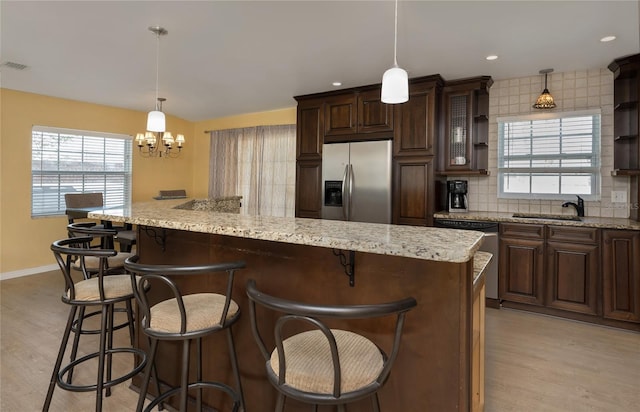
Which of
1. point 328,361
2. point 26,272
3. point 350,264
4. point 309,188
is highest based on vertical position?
point 309,188

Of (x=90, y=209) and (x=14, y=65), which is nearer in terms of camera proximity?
(x=14, y=65)

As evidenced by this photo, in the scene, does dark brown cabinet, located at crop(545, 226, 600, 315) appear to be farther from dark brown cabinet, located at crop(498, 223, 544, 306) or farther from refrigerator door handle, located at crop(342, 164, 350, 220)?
refrigerator door handle, located at crop(342, 164, 350, 220)

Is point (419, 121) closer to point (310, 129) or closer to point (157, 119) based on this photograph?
point (310, 129)

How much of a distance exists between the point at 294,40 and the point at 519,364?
10.3 ft

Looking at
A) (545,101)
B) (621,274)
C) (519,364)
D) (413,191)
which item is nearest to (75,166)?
(413,191)

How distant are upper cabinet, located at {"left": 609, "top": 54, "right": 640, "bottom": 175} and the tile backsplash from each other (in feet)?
0.28

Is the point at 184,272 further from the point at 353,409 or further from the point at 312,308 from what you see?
the point at 353,409

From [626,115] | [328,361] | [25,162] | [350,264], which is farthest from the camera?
[25,162]

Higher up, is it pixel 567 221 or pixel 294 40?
pixel 294 40

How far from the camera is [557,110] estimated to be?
3695mm

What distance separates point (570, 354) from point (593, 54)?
106 inches

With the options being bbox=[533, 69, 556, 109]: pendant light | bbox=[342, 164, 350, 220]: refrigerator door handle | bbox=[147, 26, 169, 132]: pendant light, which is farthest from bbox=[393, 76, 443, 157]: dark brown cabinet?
bbox=[147, 26, 169, 132]: pendant light

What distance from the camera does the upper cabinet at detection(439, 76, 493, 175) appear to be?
151 inches

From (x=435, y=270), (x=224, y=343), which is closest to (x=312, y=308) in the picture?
(x=435, y=270)
